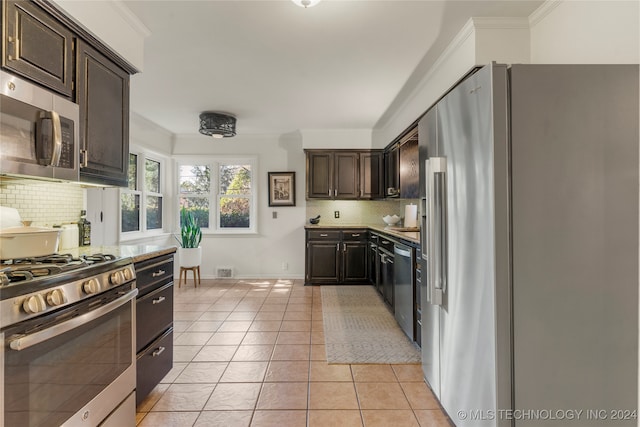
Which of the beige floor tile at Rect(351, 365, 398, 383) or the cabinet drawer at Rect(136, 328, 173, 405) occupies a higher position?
the cabinet drawer at Rect(136, 328, 173, 405)

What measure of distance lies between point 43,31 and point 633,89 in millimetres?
2675

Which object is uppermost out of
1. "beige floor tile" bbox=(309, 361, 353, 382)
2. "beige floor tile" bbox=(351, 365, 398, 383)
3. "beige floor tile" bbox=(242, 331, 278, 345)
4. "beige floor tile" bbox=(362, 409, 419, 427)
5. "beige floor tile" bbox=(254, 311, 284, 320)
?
"beige floor tile" bbox=(254, 311, 284, 320)

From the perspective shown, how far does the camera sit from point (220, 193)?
5582 mm

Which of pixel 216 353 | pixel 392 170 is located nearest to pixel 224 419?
pixel 216 353

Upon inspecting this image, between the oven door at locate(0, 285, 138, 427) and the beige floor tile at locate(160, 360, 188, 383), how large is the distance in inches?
23.6

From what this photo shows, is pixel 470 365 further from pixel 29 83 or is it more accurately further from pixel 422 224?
pixel 29 83

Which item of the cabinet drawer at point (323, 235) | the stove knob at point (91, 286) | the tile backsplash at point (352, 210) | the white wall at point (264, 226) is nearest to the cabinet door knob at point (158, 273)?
the stove knob at point (91, 286)

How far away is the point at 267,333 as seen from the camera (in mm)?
3053

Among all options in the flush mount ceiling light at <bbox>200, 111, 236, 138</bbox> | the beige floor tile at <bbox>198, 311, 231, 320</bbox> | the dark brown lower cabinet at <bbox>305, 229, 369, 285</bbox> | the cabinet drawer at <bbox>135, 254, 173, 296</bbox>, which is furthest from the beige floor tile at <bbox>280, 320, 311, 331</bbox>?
the flush mount ceiling light at <bbox>200, 111, 236, 138</bbox>

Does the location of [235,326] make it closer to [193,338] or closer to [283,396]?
[193,338]

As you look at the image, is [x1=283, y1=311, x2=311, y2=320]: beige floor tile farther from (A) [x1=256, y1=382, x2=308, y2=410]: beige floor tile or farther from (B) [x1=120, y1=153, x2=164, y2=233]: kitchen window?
(B) [x1=120, y1=153, x2=164, y2=233]: kitchen window

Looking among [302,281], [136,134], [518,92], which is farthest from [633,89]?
[136,134]

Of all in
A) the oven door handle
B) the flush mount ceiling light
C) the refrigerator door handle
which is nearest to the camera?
the oven door handle

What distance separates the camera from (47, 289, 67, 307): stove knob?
3.83 ft
